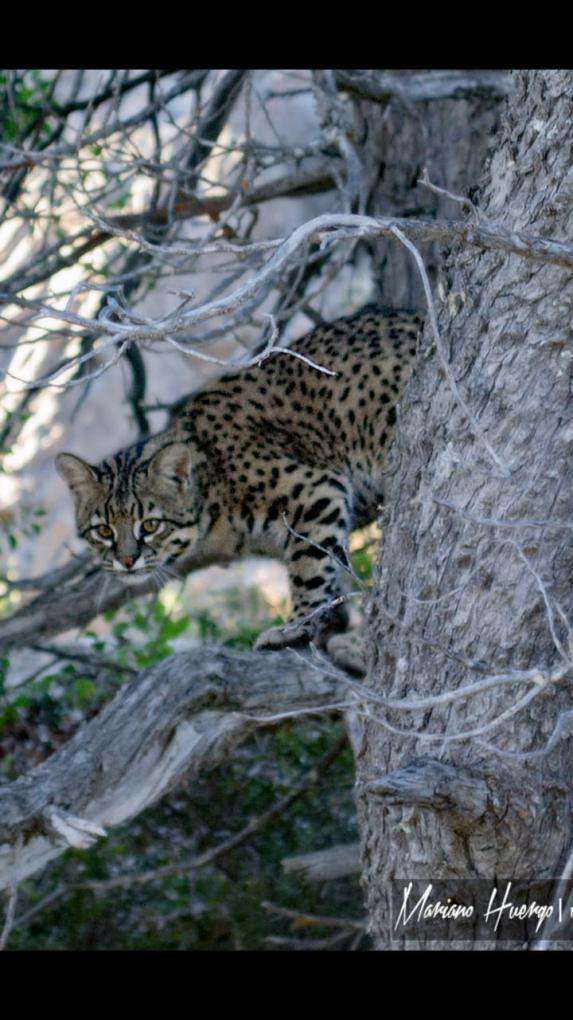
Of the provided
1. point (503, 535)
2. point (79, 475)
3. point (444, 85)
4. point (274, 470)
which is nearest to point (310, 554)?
point (274, 470)

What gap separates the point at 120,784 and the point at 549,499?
154cm

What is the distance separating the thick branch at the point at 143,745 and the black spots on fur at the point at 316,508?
0.99m

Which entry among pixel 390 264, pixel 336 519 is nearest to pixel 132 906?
pixel 336 519

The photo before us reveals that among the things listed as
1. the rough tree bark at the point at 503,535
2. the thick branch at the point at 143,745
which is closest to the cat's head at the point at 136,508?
the thick branch at the point at 143,745

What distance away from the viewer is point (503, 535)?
3.22 m

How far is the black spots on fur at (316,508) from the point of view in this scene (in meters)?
5.31

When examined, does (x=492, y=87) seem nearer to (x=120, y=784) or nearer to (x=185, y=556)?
(x=185, y=556)

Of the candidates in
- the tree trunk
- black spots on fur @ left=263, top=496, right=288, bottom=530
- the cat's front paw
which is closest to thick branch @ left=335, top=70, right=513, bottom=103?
the tree trunk

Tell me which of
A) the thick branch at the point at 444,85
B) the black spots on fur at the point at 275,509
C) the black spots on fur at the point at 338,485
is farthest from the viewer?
the thick branch at the point at 444,85

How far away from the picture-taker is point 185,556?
18.6ft

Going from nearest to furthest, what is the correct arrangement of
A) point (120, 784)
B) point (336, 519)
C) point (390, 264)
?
1. point (120, 784)
2. point (336, 519)
3. point (390, 264)

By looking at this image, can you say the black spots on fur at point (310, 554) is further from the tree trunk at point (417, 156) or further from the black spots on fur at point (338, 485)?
the tree trunk at point (417, 156)

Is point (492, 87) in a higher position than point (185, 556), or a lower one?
higher

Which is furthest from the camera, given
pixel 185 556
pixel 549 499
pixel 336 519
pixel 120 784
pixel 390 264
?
pixel 390 264
